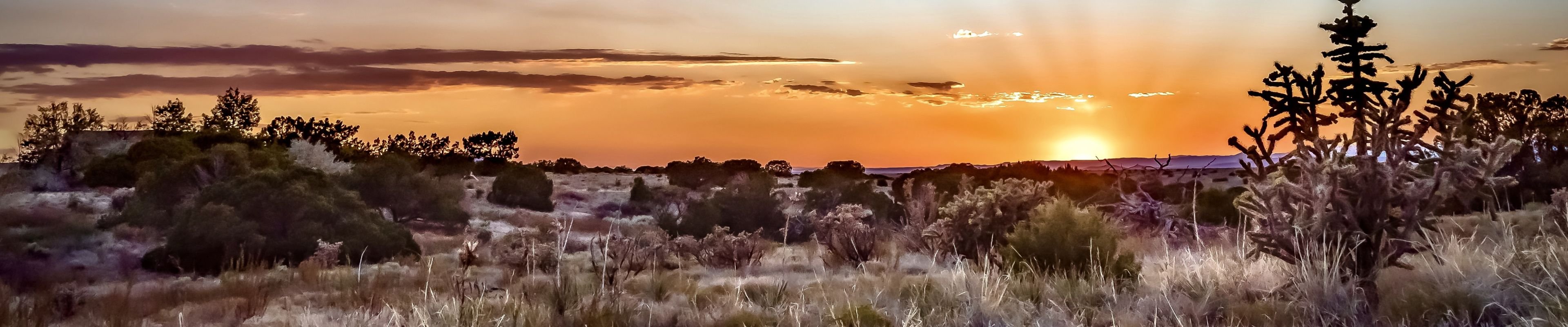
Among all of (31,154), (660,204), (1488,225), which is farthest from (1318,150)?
(31,154)

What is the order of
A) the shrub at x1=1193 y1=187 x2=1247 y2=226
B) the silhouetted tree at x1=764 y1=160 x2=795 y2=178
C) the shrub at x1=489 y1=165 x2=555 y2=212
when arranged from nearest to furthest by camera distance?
the shrub at x1=1193 y1=187 x2=1247 y2=226 → the shrub at x1=489 y1=165 x2=555 y2=212 → the silhouetted tree at x1=764 y1=160 x2=795 y2=178

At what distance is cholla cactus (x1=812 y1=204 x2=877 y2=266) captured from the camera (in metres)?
13.8

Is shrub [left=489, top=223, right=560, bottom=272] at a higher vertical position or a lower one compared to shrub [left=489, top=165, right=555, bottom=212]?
higher

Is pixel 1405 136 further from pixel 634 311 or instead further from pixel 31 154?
pixel 31 154

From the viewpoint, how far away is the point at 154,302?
33.4ft

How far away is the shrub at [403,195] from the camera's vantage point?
Result: 2892 centimetres

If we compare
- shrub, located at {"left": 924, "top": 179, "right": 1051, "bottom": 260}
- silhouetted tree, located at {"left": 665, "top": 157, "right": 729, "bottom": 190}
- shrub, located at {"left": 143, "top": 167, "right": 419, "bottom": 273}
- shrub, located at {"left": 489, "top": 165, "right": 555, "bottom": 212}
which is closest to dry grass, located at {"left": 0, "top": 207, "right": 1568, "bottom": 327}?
shrub, located at {"left": 924, "top": 179, "right": 1051, "bottom": 260}

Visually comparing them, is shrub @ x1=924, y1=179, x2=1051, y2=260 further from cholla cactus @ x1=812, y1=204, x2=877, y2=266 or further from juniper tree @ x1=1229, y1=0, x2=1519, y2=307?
juniper tree @ x1=1229, y1=0, x2=1519, y2=307

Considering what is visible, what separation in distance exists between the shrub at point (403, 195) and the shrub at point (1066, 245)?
70.4 ft

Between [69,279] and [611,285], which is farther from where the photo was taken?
[69,279]

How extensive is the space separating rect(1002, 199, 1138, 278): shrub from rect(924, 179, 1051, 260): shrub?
6.97 feet

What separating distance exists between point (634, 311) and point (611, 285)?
3.52 ft

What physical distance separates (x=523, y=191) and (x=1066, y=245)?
31.1 m

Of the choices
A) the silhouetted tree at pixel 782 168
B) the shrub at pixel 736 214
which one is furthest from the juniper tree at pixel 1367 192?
the silhouetted tree at pixel 782 168
